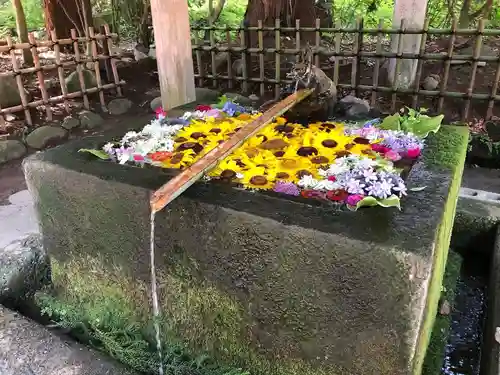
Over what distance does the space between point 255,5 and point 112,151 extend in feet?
17.3

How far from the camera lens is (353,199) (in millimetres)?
1906

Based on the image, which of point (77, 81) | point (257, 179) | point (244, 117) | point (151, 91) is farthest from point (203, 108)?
point (151, 91)

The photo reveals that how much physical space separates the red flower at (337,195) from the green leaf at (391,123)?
2.88 feet

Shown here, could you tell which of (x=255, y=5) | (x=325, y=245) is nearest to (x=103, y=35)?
(x=255, y=5)

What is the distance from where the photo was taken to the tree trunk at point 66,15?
807 centimetres

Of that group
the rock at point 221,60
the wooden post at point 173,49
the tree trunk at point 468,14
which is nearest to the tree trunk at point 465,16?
the tree trunk at point 468,14

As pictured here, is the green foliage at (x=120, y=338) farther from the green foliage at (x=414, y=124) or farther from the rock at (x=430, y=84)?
the rock at (x=430, y=84)

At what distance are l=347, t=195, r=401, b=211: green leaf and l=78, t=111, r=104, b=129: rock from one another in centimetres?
552

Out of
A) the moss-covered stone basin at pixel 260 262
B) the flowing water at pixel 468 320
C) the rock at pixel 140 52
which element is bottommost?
the flowing water at pixel 468 320

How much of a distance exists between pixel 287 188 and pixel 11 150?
4783 mm

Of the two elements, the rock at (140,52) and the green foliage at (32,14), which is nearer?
the rock at (140,52)

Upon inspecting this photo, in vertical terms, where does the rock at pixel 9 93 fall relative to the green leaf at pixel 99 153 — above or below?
below

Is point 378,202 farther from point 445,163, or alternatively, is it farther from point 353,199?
point 445,163

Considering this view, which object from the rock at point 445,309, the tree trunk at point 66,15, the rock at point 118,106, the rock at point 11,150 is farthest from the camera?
the tree trunk at point 66,15
